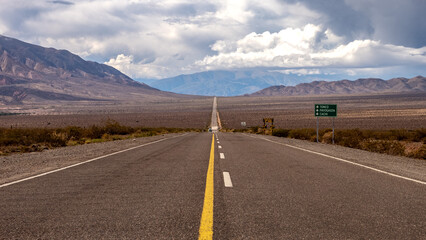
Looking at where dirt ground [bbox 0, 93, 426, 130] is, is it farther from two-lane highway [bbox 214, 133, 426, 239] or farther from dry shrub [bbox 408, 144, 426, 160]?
two-lane highway [bbox 214, 133, 426, 239]

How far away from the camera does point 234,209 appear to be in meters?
5.34

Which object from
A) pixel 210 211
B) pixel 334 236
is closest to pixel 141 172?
pixel 210 211

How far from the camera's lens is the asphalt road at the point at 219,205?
4.39m

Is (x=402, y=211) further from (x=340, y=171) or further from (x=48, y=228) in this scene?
(x=48, y=228)

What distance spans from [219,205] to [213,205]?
3.6 inches

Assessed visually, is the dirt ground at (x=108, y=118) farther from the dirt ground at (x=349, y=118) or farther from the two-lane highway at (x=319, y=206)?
the two-lane highway at (x=319, y=206)

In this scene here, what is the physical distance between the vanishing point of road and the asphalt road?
0.01 meters

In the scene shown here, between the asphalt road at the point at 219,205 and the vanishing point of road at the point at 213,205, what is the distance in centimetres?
1

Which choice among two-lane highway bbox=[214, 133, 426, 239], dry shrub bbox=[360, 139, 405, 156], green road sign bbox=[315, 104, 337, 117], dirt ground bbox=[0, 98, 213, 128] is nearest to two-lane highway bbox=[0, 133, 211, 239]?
two-lane highway bbox=[214, 133, 426, 239]

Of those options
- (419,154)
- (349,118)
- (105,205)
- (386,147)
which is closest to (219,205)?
(105,205)

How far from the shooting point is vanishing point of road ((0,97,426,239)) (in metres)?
4.39

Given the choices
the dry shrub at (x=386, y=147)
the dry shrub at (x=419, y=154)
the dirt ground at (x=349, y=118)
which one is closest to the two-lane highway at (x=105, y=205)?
the dry shrub at (x=419, y=154)

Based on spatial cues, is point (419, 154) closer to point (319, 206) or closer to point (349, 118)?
point (319, 206)

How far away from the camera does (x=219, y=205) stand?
5566mm
